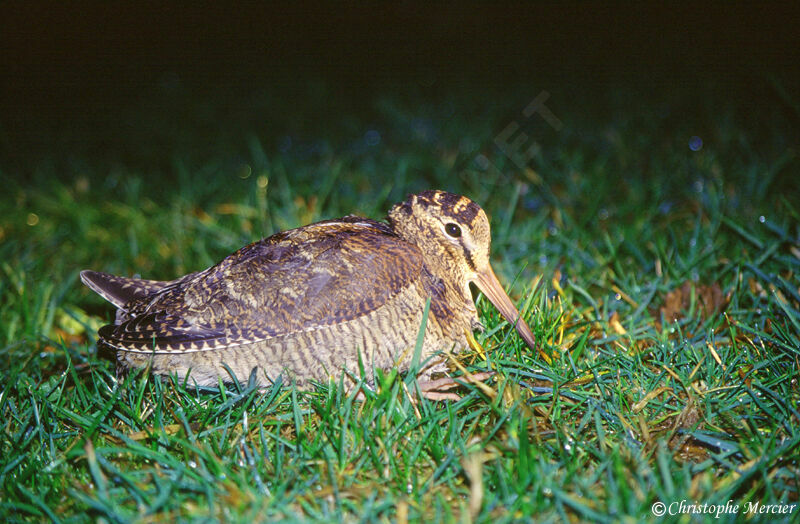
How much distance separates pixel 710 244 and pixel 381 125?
348 centimetres

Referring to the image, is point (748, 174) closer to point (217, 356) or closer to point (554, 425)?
point (554, 425)

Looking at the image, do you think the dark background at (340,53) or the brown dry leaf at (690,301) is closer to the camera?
the brown dry leaf at (690,301)

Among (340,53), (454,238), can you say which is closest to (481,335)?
(454,238)

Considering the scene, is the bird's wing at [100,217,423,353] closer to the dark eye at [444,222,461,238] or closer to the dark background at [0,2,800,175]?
the dark eye at [444,222,461,238]

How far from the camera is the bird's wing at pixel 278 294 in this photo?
9.66 ft

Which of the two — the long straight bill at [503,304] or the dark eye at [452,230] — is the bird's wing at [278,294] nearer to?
the dark eye at [452,230]

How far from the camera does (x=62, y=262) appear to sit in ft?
15.5

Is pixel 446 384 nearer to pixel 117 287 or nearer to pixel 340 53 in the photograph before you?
pixel 117 287

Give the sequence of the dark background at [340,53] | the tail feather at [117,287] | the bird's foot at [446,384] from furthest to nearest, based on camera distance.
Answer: the dark background at [340,53] → the tail feather at [117,287] → the bird's foot at [446,384]

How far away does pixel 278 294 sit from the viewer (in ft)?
9.73

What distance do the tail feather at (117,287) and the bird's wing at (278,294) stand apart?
289mm

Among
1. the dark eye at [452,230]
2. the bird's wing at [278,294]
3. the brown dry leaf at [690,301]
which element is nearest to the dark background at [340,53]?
the brown dry leaf at [690,301]

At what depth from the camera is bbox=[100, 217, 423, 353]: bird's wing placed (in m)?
2.94

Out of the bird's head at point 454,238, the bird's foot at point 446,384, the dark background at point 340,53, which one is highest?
the dark background at point 340,53
